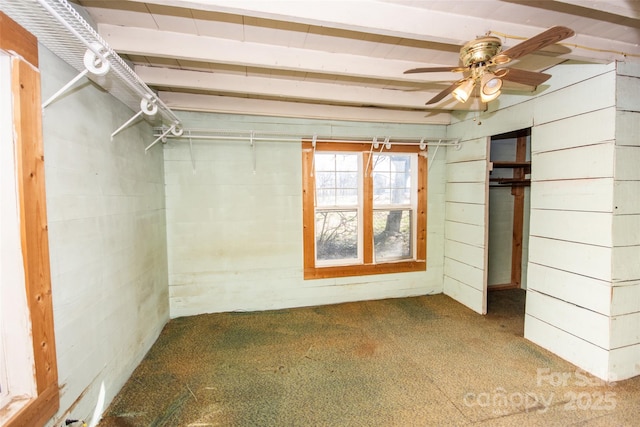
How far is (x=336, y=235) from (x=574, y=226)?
7.09 feet

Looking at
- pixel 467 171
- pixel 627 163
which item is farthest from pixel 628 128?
pixel 467 171

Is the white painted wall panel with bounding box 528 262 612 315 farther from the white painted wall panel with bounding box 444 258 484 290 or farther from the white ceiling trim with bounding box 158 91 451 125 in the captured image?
the white ceiling trim with bounding box 158 91 451 125

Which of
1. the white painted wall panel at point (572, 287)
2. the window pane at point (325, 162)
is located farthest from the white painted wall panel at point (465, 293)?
the window pane at point (325, 162)

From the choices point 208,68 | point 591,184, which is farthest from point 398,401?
point 208,68

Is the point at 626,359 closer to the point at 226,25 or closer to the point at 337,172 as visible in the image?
the point at 337,172

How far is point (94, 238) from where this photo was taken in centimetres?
163

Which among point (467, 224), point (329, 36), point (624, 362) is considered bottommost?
point (624, 362)

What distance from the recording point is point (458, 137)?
3287 millimetres

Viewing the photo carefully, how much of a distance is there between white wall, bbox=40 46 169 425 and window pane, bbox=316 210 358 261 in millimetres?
1762

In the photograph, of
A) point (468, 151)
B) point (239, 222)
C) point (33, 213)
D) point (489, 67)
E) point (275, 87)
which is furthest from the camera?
point (468, 151)

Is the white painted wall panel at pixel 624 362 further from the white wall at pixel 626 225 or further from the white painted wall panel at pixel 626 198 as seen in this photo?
the white painted wall panel at pixel 626 198

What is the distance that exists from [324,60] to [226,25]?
689 mm

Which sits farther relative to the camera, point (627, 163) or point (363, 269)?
point (363, 269)

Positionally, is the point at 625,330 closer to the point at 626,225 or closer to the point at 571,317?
the point at 571,317
